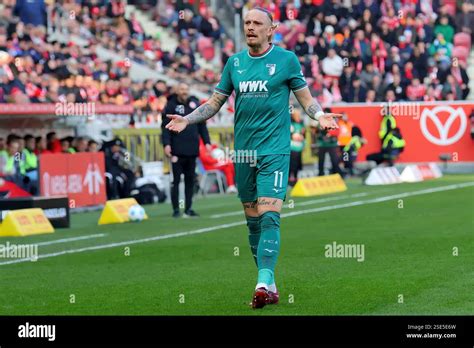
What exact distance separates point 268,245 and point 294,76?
140 centimetres

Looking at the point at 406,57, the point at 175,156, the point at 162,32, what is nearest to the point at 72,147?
the point at 175,156

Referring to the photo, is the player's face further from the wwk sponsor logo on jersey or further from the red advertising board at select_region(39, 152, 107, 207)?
the red advertising board at select_region(39, 152, 107, 207)

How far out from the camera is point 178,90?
2150 centimetres

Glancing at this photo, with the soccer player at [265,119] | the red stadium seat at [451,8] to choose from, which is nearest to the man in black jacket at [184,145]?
the soccer player at [265,119]

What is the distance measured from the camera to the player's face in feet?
34.8

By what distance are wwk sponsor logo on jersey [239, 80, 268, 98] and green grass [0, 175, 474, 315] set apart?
173cm

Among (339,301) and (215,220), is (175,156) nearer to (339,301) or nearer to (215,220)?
(215,220)

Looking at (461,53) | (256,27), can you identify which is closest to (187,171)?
(256,27)

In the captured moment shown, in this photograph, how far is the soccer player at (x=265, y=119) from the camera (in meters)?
10.7

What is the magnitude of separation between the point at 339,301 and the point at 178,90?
1102cm

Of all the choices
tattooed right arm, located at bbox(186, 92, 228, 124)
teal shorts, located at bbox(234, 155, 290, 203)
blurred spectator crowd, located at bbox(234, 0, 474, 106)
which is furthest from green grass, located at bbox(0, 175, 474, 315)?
blurred spectator crowd, located at bbox(234, 0, 474, 106)

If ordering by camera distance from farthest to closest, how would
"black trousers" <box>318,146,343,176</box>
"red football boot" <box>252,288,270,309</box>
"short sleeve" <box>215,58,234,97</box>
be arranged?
"black trousers" <box>318,146,343,176</box>
"short sleeve" <box>215,58,234,97</box>
"red football boot" <box>252,288,270,309</box>

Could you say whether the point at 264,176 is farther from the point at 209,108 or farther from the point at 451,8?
the point at 451,8

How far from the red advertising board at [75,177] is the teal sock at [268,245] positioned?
1342 centimetres
